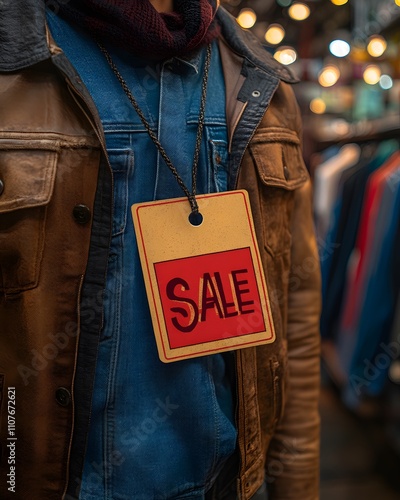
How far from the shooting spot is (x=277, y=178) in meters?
0.93

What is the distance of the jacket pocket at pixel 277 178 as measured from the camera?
0.91m

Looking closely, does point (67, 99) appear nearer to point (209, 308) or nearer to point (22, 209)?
point (22, 209)

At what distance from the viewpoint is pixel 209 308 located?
83 centimetres

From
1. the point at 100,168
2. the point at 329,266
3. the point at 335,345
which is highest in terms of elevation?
the point at 100,168

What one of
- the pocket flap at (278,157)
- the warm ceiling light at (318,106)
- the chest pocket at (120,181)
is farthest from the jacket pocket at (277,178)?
the warm ceiling light at (318,106)

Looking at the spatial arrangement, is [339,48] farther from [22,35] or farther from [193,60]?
[22,35]

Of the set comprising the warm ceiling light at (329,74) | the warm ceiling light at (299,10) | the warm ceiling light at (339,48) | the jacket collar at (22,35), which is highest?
the warm ceiling light at (299,10)

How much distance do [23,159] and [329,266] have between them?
2.02 metres

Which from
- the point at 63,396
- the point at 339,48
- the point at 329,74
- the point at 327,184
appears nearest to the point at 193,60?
the point at 63,396


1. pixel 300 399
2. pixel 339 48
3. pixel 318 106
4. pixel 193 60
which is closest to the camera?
pixel 193 60

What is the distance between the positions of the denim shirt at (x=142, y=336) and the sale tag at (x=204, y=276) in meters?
0.03

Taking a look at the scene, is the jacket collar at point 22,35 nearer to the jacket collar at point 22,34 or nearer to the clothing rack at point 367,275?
the jacket collar at point 22,34

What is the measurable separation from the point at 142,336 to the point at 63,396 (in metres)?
0.14

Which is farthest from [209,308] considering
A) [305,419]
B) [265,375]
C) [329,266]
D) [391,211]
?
[329,266]
